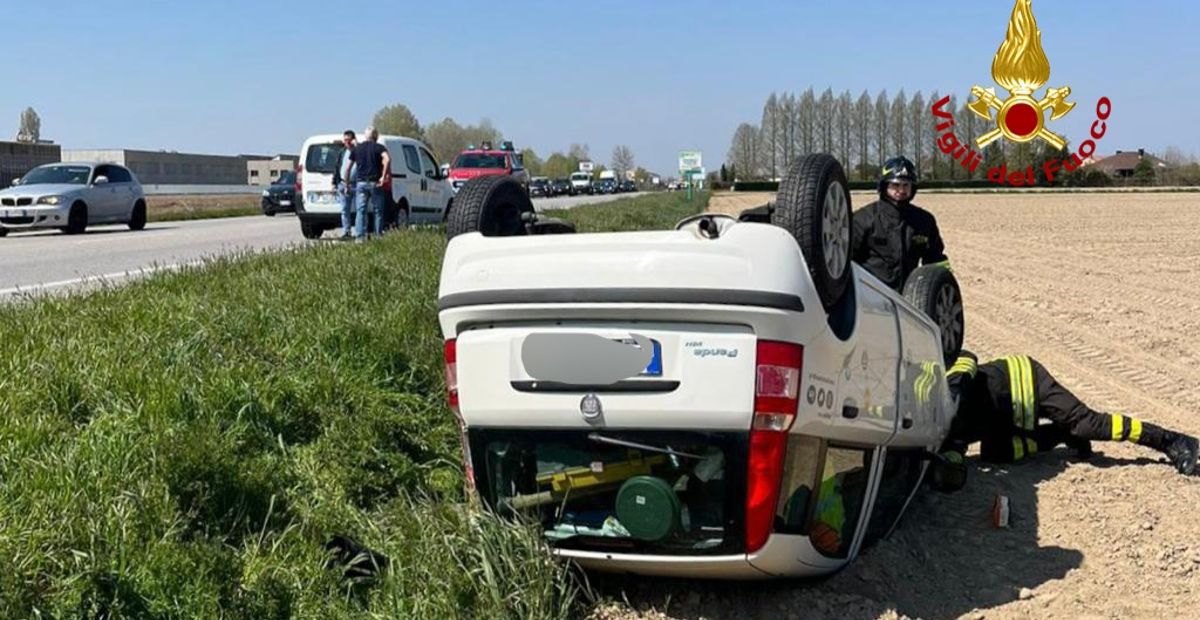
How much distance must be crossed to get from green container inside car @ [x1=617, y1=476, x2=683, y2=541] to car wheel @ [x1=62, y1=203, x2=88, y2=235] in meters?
20.6

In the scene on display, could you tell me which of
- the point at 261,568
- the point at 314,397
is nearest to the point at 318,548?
the point at 261,568

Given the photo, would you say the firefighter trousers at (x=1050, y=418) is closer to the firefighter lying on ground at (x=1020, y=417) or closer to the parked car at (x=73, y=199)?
the firefighter lying on ground at (x=1020, y=417)

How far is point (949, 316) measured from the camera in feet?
20.2

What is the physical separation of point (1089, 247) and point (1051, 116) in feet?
46.8

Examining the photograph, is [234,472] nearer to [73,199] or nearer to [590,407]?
[590,407]

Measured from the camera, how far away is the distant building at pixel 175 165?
91000 millimetres

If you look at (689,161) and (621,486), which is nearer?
(621,486)

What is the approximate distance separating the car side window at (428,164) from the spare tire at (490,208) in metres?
16.0

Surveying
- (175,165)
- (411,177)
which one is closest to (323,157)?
(411,177)

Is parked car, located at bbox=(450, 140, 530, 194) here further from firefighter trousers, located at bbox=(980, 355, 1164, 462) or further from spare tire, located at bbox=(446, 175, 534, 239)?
spare tire, located at bbox=(446, 175, 534, 239)

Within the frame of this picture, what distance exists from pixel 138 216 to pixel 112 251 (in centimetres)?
811

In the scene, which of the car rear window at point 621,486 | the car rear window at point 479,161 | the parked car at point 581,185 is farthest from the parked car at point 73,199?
the parked car at point 581,185

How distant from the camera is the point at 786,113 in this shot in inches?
5103

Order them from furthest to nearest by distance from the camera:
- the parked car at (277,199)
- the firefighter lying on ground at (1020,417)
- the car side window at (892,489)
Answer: the parked car at (277,199)
the firefighter lying on ground at (1020,417)
the car side window at (892,489)
